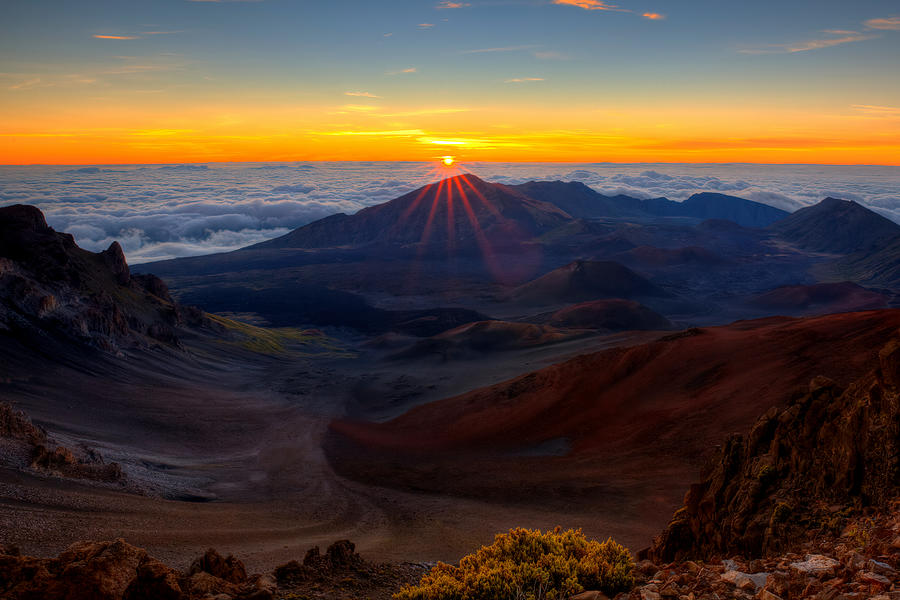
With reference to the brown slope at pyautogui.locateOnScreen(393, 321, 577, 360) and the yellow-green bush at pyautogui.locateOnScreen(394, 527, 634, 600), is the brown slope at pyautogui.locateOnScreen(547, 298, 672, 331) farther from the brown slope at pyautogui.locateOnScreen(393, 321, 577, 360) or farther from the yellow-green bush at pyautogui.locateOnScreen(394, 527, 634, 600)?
the yellow-green bush at pyautogui.locateOnScreen(394, 527, 634, 600)

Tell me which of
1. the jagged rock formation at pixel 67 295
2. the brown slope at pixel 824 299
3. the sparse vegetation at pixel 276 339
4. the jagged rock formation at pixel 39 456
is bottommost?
the sparse vegetation at pixel 276 339

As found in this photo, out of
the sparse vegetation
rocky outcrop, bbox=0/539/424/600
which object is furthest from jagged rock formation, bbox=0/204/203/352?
rocky outcrop, bbox=0/539/424/600

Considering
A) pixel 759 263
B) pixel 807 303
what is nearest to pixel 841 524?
pixel 807 303

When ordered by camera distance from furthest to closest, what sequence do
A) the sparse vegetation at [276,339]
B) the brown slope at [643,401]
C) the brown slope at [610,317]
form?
1. the brown slope at [610,317]
2. the sparse vegetation at [276,339]
3. the brown slope at [643,401]

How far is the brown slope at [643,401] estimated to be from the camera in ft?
92.7

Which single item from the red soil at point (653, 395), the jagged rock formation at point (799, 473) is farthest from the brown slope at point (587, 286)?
the jagged rock formation at point (799, 473)

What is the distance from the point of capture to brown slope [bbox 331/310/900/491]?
28.3 metres

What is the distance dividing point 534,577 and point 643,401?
29.8m

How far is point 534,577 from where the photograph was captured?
8.36 meters

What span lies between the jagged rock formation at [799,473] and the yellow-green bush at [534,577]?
3.07 meters

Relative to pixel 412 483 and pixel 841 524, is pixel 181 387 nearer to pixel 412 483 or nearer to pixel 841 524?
pixel 412 483

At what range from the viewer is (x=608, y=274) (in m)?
138

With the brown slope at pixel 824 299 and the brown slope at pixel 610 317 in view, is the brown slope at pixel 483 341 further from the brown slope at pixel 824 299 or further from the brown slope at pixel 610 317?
the brown slope at pixel 824 299

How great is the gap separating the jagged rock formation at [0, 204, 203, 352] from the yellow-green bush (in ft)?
168
